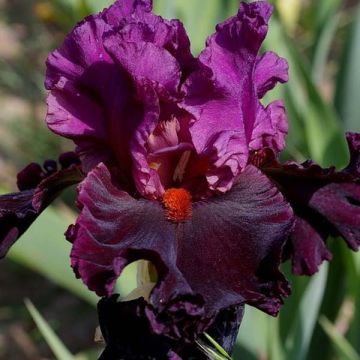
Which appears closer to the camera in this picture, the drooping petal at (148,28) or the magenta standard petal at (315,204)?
the drooping petal at (148,28)

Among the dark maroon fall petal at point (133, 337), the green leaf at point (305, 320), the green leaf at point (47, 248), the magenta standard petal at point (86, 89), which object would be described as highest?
the magenta standard petal at point (86, 89)

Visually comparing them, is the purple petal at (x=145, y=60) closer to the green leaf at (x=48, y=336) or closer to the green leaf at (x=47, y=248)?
the green leaf at (x=48, y=336)

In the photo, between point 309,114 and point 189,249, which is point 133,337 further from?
point 309,114

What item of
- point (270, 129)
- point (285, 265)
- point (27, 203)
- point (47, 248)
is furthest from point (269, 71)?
point (47, 248)

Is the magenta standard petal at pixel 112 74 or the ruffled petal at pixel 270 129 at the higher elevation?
the magenta standard petal at pixel 112 74

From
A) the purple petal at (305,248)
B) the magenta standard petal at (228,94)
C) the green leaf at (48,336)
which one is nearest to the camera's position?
the magenta standard petal at (228,94)

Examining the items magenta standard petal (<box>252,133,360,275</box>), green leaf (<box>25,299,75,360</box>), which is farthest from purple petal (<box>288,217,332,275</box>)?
green leaf (<box>25,299,75,360</box>)

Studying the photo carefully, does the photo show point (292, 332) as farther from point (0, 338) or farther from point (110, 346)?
point (0, 338)

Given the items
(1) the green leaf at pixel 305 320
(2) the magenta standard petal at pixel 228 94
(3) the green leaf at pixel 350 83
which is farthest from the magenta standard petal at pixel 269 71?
(3) the green leaf at pixel 350 83
